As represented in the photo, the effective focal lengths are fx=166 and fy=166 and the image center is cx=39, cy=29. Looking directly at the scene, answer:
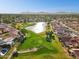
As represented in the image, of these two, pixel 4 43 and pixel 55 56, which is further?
pixel 4 43

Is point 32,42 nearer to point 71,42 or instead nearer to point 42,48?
point 42,48

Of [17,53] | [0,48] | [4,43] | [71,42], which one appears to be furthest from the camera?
[71,42]

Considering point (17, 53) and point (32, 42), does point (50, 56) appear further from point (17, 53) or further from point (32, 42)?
point (32, 42)

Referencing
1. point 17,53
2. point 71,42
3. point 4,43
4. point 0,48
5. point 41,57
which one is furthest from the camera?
point 71,42

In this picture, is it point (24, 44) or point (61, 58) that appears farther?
point (24, 44)

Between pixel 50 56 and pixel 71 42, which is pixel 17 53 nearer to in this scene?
pixel 50 56

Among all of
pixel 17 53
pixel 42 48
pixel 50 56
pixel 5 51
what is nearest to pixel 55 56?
pixel 50 56

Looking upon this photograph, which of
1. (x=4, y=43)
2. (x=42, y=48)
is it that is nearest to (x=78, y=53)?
(x=42, y=48)

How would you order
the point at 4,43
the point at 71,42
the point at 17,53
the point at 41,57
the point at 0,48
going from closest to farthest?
the point at 41,57, the point at 17,53, the point at 0,48, the point at 4,43, the point at 71,42
